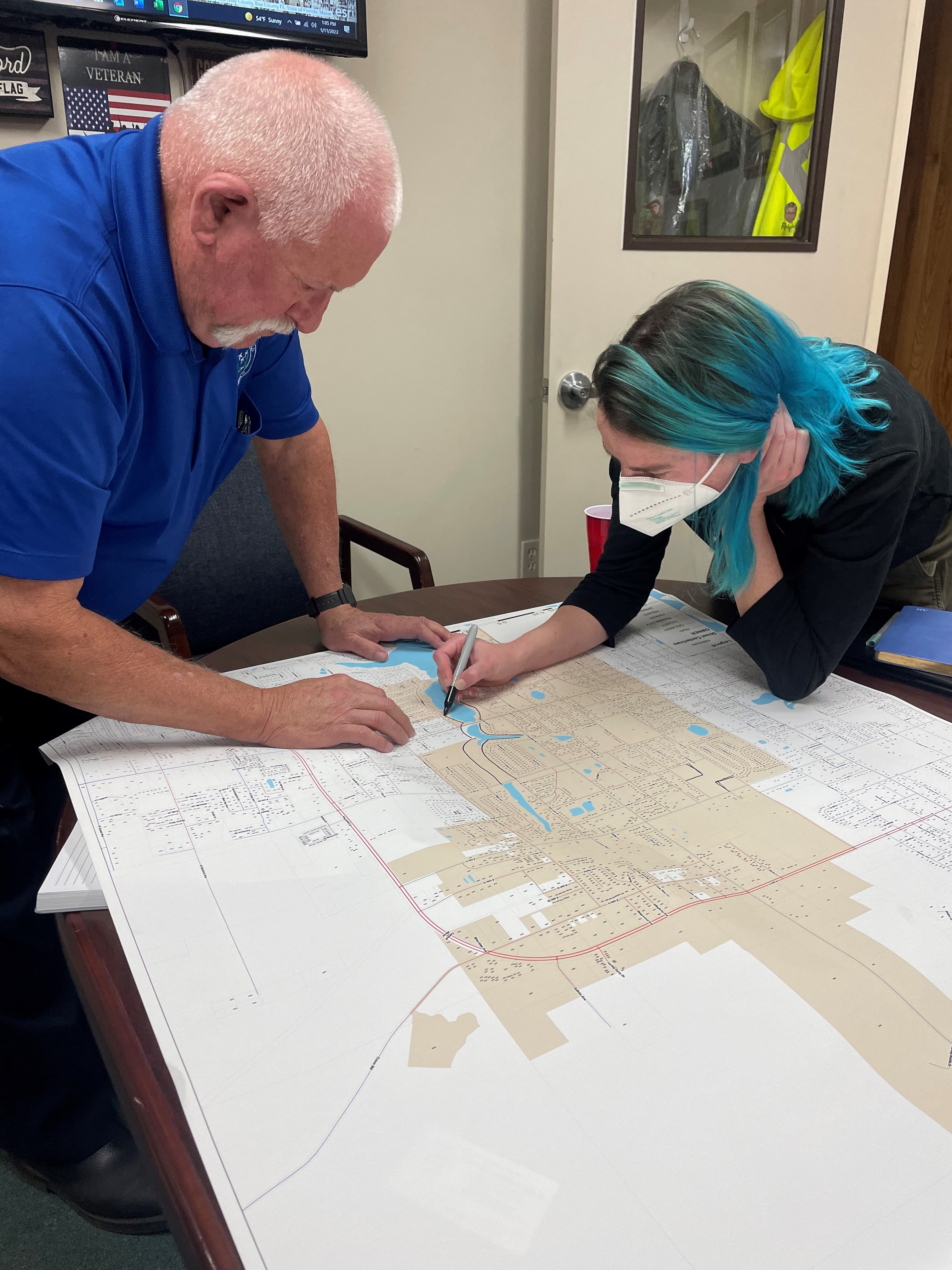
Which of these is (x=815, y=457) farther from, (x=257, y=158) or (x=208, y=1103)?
(x=208, y=1103)

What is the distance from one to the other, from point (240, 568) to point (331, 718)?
3.40 ft

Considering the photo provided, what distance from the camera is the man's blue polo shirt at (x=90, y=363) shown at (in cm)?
84

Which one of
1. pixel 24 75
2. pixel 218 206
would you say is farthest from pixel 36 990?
pixel 24 75

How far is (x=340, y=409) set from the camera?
7.75ft

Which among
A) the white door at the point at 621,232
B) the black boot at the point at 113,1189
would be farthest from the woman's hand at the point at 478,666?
the white door at the point at 621,232

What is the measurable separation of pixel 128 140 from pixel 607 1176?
1.11 metres

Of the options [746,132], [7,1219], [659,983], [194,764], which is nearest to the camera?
[659,983]

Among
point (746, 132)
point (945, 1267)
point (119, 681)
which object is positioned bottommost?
point (945, 1267)

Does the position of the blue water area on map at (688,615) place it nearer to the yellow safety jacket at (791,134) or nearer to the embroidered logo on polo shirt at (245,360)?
the embroidered logo on polo shirt at (245,360)

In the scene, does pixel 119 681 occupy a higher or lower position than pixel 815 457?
lower

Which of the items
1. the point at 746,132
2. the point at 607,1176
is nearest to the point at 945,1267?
the point at 607,1176

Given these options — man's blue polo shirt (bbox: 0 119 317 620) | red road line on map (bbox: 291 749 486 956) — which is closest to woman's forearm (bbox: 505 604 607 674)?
red road line on map (bbox: 291 749 486 956)

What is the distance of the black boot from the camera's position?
4.02 ft

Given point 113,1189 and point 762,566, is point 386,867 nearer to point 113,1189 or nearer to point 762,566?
point 762,566
